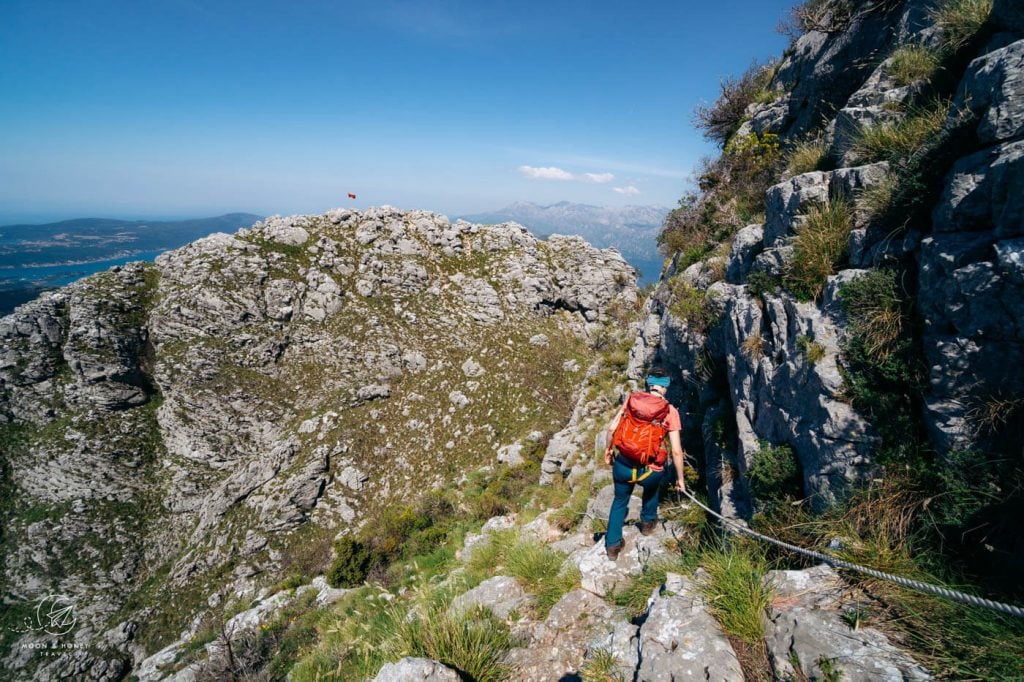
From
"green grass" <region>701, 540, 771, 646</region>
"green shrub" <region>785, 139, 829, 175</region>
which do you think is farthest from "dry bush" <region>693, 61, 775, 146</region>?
"green grass" <region>701, 540, 771, 646</region>

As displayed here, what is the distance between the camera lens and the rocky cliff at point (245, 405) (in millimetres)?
26469

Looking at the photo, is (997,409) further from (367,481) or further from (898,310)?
(367,481)

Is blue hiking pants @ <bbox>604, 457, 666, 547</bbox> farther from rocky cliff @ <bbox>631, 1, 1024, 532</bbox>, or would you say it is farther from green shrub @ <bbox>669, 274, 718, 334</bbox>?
green shrub @ <bbox>669, 274, 718, 334</bbox>

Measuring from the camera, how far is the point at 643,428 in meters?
5.77

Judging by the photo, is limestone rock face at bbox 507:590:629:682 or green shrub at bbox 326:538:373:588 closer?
limestone rock face at bbox 507:590:629:682

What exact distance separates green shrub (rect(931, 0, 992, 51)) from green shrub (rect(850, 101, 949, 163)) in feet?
3.49

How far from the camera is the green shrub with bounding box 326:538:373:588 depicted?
1753 cm

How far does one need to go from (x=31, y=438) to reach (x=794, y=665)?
51183 millimetres

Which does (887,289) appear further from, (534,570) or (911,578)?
(534,570)

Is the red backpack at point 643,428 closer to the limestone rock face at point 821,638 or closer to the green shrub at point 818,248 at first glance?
the limestone rock face at point 821,638

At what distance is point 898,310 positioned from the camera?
5.01m

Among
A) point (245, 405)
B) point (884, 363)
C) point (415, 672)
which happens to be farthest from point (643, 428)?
point (245, 405)

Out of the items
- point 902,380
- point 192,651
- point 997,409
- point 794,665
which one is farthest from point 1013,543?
point 192,651

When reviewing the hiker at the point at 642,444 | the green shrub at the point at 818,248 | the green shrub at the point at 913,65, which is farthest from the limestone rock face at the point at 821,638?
the green shrub at the point at 913,65
